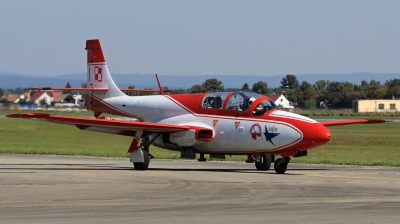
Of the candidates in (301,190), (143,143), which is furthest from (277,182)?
(143,143)

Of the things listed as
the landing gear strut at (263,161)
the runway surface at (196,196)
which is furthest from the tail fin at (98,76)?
the landing gear strut at (263,161)

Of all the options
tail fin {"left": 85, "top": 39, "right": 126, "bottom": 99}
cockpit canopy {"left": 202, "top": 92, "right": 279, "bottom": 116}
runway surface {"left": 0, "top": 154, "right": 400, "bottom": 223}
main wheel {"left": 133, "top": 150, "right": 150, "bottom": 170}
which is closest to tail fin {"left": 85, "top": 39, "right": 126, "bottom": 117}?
tail fin {"left": 85, "top": 39, "right": 126, "bottom": 99}

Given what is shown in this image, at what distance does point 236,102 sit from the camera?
24.8 meters

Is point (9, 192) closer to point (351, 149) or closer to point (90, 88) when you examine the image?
point (90, 88)

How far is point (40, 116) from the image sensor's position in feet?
74.5

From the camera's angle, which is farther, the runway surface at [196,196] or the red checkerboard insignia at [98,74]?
the red checkerboard insignia at [98,74]

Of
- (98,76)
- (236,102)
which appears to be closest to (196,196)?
(236,102)

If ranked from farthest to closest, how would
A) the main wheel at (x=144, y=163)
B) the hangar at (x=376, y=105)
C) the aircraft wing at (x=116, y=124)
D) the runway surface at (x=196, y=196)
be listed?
the hangar at (x=376, y=105) → the main wheel at (x=144, y=163) → the aircraft wing at (x=116, y=124) → the runway surface at (x=196, y=196)

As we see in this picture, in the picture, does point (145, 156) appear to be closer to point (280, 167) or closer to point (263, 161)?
point (263, 161)

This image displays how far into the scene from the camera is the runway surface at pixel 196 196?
1360 centimetres

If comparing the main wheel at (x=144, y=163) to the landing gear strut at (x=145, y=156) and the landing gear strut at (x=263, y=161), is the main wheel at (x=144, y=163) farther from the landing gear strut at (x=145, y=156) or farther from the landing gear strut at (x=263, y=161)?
the landing gear strut at (x=263, y=161)

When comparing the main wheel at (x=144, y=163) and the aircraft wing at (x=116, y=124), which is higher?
the aircraft wing at (x=116, y=124)

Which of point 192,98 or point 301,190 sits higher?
point 192,98

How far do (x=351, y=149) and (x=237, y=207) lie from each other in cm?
2865
